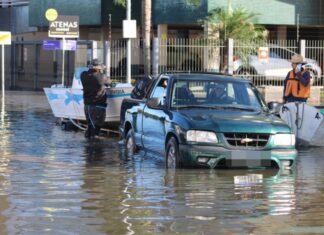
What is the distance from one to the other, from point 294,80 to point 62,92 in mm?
6065

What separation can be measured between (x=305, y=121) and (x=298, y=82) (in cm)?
99

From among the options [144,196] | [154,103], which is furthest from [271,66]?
[144,196]

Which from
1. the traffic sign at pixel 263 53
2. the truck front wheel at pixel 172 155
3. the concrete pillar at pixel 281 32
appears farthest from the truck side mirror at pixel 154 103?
the concrete pillar at pixel 281 32

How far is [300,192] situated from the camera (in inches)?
367

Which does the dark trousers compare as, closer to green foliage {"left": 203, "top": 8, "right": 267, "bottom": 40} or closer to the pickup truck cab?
the pickup truck cab

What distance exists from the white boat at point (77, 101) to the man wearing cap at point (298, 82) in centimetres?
352

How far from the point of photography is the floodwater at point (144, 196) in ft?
23.9

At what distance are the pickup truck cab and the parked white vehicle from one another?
16.2 m

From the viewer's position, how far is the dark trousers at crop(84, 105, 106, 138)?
15906 millimetres

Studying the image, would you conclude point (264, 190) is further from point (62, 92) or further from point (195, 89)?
point (62, 92)

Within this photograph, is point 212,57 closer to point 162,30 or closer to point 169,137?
point 162,30

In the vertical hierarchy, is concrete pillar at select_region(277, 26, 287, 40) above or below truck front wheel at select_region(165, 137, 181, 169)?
above

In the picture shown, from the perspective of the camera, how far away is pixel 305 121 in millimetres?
14219

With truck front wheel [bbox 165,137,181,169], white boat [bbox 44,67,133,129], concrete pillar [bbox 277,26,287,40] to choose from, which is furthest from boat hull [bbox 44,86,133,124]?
concrete pillar [bbox 277,26,287,40]
